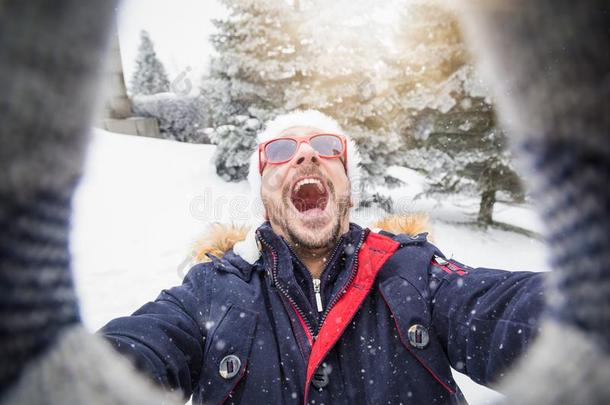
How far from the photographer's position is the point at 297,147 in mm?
3359

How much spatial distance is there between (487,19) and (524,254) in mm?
8886

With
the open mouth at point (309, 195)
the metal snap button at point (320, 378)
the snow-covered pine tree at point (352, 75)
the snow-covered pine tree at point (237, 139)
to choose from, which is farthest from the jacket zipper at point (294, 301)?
the snow-covered pine tree at point (237, 139)

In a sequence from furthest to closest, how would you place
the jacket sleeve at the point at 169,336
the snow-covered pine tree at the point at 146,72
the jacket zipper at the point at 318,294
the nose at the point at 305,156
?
the snow-covered pine tree at the point at 146,72 < the nose at the point at 305,156 < the jacket zipper at the point at 318,294 < the jacket sleeve at the point at 169,336

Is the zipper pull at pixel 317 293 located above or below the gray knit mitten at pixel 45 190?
below

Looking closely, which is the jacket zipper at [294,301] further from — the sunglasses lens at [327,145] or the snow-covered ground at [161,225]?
the snow-covered ground at [161,225]

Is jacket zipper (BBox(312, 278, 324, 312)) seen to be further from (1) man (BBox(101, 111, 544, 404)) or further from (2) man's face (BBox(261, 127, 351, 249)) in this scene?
(2) man's face (BBox(261, 127, 351, 249))

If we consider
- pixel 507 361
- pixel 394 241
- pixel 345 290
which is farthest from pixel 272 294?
pixel 507 361

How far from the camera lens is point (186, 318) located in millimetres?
2115

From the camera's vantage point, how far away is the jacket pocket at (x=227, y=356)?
1877mm

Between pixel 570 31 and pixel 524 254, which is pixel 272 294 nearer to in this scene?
pixel 570 31

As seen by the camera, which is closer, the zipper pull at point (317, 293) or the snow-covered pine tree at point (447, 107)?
the zipper pull at point (317, 293)

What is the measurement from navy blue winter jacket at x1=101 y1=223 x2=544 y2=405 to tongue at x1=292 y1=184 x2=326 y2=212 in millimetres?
1104

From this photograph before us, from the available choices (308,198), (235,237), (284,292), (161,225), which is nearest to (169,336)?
(284,292)

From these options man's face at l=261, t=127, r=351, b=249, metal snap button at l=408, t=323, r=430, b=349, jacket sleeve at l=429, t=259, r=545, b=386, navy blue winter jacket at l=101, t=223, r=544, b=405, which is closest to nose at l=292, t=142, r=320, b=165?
man's face at l=261, t=127, r=351, b=249
